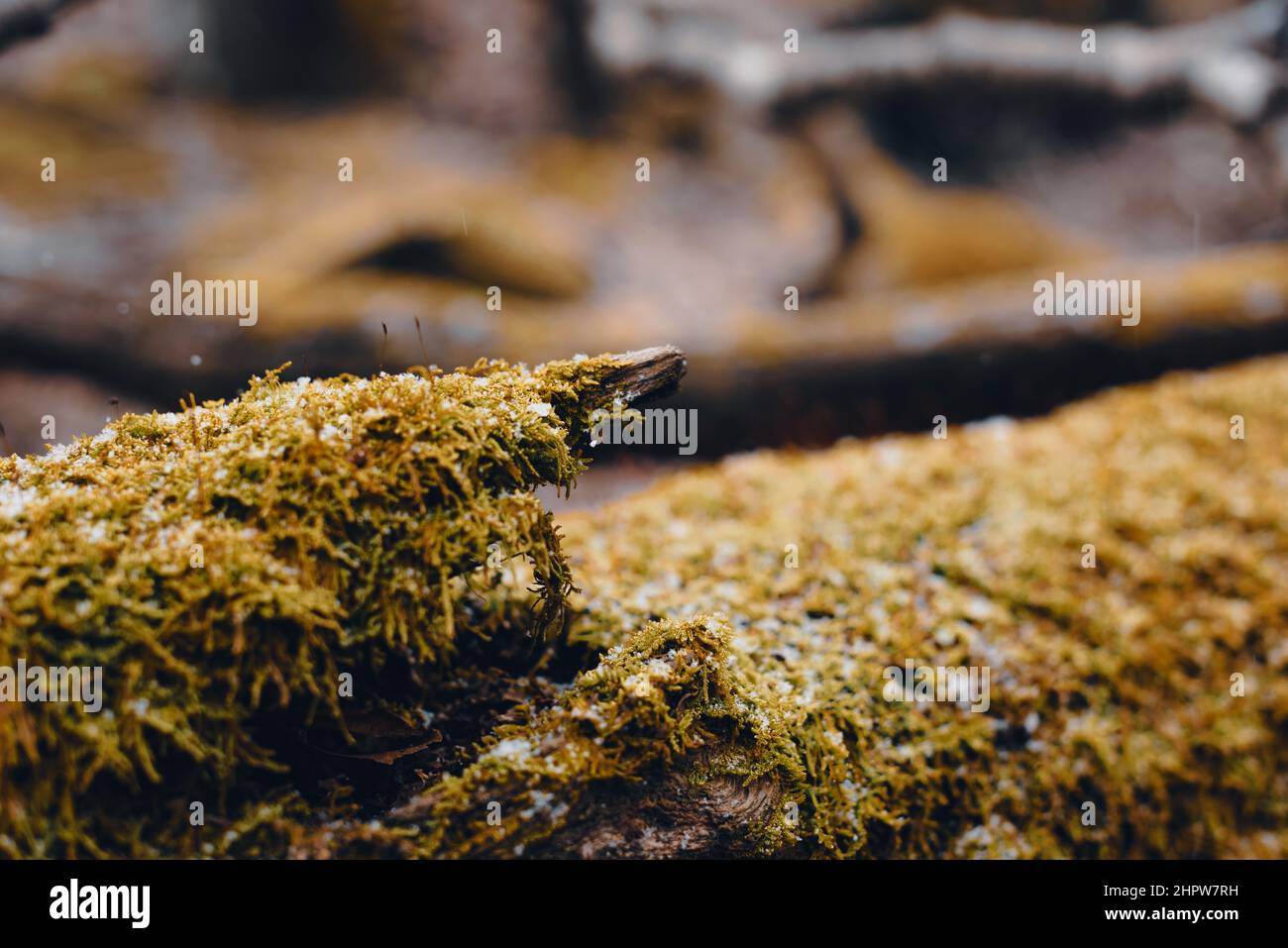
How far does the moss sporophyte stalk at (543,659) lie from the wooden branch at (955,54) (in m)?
7.51

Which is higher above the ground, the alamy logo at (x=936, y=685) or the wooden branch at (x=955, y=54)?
the wooden branch at (x=955, y=54)

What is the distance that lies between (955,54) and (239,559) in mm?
10141

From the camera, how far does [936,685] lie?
293cm

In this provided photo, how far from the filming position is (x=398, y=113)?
10172 mm

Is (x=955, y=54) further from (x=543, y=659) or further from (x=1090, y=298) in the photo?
(x=543, y=659)

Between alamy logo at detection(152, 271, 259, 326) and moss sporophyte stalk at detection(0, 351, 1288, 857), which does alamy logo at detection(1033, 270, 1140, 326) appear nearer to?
moss sporophyte stalk at detection(0, 351, 1288, 857)

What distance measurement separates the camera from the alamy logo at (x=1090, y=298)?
5.86m

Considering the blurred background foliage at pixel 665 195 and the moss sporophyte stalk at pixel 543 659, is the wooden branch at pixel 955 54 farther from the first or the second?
the moss sporophyte stalk at pixel 543 659
